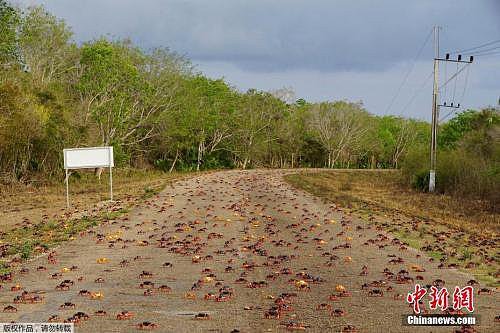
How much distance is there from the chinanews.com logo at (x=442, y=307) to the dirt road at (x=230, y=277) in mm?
156

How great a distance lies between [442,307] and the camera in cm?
880

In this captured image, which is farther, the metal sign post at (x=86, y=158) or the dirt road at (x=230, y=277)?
the metal sign post at (x=86, y=158)

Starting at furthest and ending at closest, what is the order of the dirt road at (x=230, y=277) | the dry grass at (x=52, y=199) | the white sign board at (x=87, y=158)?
the white sign board at (x=87, y=158), the dry grass at (x=52, y=199), the dirt road at (x=230, y=277)

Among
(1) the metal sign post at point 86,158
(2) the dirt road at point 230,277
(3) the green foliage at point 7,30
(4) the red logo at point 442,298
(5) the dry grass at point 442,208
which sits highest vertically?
(3) the green foliage at point 7,30

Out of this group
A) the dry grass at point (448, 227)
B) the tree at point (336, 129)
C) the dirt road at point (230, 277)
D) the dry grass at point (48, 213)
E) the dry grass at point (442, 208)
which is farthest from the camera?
the tree at point (336, 129)

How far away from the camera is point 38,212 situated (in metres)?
23.7

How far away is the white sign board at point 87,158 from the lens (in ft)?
78.0

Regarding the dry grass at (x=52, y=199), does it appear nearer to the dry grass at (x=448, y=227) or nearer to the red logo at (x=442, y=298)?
the dry grass at (x=448, y=227)

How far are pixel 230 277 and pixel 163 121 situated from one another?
46103mm

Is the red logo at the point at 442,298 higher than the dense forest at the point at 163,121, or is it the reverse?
the dense forest at the point at 163,121

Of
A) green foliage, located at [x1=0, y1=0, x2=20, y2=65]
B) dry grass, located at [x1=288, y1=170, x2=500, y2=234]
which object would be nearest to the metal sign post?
dry grass, located at [x1=288, y1=170, x2=500, y2=234]

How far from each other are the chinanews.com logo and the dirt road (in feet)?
0.51

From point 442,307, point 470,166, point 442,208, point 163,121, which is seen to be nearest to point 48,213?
point 442,307

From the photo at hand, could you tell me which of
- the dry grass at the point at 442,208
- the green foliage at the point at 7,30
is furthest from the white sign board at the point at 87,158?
the green foliage at the point at 7,30
